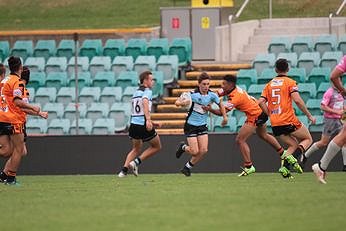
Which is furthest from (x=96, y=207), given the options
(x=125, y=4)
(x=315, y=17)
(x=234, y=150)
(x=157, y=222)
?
(x=125, y=4)

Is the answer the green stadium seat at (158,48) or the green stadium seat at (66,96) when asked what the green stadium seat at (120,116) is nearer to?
the green stadium seat at (66,96)

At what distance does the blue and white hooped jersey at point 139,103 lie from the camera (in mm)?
23600

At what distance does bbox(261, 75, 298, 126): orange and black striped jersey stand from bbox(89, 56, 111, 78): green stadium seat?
12187 millimetres

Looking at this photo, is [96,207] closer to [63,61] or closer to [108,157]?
[108,157]

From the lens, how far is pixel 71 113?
105 ft

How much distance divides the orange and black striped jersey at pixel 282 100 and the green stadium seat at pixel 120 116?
9.32 metres

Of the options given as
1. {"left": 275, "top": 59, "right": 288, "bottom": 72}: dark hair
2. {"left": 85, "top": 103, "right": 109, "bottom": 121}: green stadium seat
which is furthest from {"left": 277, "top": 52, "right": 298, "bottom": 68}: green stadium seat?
{"left": 275, "top": 59, "right": 288, "bottom": 72}: dark hair

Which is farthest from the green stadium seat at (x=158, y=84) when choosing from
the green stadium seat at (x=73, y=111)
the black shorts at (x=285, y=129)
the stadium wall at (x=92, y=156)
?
the black shorts at (x=285, y=129)

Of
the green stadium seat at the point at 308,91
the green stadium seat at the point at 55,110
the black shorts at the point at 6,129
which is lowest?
the green stadium seat at the point at 55,110

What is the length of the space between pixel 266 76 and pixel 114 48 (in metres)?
5.35

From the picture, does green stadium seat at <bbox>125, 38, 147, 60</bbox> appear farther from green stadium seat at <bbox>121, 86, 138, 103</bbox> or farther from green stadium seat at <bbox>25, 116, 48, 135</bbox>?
green stadium seat at <bbox>25, 116, 48, 135</bbox>

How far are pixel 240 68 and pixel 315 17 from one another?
594 cm

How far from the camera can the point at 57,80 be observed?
33656mm

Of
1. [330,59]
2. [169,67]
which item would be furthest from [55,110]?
[330,59]
